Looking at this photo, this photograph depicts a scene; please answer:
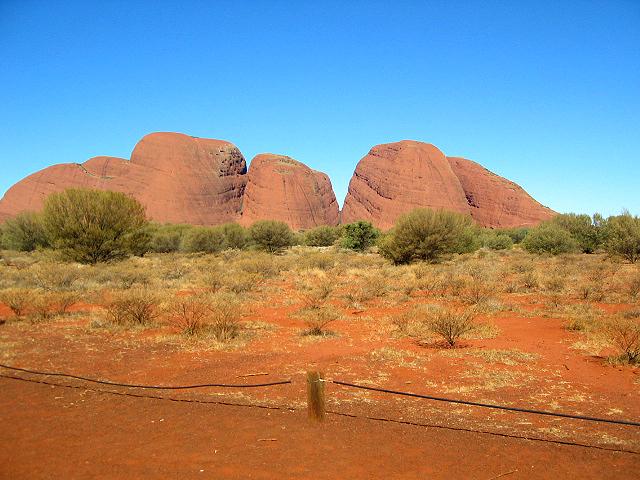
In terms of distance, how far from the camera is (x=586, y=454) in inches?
177

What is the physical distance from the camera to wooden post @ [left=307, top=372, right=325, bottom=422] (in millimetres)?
4992

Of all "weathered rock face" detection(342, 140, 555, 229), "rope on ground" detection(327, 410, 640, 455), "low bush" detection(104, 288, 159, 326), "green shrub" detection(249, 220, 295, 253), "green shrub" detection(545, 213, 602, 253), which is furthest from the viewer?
"weathered rock face" detection(342, 140, 555, 229)

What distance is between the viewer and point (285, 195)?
7725 cm

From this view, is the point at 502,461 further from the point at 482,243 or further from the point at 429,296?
the point at 482,243

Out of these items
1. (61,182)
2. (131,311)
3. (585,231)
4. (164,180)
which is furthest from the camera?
(164,180)

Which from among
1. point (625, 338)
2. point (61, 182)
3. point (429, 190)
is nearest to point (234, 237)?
point (625, 338)

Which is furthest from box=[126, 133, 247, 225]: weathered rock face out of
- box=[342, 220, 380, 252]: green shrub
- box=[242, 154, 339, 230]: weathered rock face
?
box=[342, 220, 380, 252]: green shrub

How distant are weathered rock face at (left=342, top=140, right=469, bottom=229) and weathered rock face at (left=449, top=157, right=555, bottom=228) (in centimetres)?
294

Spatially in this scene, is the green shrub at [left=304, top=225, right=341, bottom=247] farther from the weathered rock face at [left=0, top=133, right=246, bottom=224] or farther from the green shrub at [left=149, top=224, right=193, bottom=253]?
the weathered rock face at [left=0, top=133, right=246, bottom=224]

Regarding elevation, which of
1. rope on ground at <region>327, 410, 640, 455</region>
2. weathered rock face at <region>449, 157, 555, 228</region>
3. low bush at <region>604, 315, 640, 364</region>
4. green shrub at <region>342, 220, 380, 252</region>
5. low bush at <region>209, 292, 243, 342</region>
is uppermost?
weathered rock face at <region>449, 157, 555, 228</region>

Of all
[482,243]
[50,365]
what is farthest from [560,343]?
[482,243]

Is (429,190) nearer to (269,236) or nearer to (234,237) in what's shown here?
(269,236)

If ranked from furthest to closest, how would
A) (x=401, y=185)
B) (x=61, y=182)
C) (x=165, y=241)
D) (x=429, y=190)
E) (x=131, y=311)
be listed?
(x=401, y=185) → (x=429, y=190) → (x=61, y=182) → (x=165, y=241) → (x=131, y=311)

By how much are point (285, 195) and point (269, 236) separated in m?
36.4
